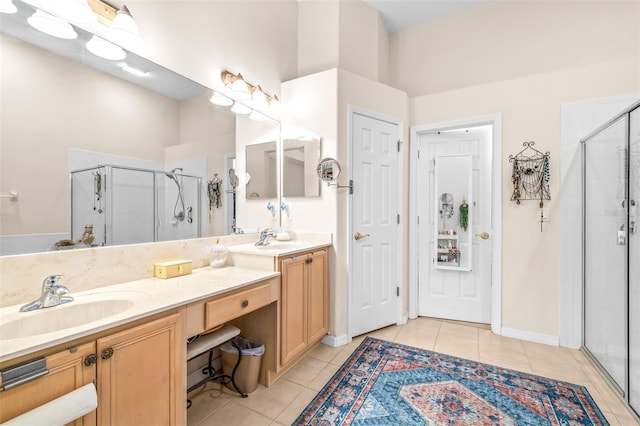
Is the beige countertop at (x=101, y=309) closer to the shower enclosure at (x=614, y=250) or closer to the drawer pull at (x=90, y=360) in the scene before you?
the drawer pull at (x=90, y=360)

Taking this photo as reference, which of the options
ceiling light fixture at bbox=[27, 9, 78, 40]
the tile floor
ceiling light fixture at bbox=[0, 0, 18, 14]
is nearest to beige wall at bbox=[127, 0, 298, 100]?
ceiling light fixture at bbox=[27, 9, 78, 40]

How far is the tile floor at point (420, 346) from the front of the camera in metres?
1.70

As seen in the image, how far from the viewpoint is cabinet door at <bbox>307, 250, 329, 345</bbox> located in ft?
7.55

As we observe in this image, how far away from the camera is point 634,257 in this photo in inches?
70.3

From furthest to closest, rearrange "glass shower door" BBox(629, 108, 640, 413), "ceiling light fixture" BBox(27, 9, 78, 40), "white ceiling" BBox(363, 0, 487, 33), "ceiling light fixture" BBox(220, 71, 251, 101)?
1. "white ceiling" BBox(363, 0, 487, 33)
2. "ceiling light fixture" BBox(220, 71, 251, 101)
3. "glass shower door" BBox(629, 108, 640, 413)
4. "ceiling light fixture" BBox(27, 9, 78, 40)

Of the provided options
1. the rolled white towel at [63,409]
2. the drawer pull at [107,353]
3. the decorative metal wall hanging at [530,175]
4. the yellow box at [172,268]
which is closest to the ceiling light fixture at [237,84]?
the yellow box at [172,268]

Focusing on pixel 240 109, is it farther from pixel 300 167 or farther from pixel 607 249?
pixel 607 249

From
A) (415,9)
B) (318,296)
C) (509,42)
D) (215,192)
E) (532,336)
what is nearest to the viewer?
(215,192)

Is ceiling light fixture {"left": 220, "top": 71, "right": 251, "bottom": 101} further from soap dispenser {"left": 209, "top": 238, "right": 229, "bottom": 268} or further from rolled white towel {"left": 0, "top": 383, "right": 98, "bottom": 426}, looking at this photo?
rolled white towel {"left": 0, "top": 383, "right": 98, "bottom": 426}

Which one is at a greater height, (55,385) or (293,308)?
(55,385)

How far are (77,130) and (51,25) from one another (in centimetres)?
47

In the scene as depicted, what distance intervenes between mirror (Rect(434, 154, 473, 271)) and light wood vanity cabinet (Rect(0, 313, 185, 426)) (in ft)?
9.28

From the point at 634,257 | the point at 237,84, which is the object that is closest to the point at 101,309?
the point at 237,84

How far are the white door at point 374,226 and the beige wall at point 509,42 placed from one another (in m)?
0.99
